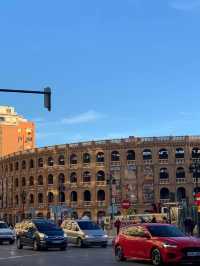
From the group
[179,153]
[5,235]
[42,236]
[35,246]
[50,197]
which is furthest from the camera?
[50,197]

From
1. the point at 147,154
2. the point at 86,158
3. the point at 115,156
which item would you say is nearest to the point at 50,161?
the point at 86,158

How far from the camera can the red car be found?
65.5 ft

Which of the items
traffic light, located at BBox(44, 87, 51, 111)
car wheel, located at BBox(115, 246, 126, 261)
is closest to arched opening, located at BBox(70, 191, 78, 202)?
car wheel, located at BBox(115, 246, 126, 261)

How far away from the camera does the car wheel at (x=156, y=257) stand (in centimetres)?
2041

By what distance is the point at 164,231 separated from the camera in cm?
2170

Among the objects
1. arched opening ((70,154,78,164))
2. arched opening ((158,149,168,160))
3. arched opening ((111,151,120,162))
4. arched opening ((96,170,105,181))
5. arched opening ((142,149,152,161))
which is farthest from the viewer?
arched opening ((70,154,78,164))

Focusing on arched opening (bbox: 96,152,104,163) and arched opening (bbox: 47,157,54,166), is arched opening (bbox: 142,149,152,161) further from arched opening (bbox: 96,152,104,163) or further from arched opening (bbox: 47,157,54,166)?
arched opening (bbox: 47,157,54,166)

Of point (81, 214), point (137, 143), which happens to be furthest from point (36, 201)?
point (137, 143)

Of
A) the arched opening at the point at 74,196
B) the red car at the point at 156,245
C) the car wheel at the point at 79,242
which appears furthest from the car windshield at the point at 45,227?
the arched opening at the point at 74,196

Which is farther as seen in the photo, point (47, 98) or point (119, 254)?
point (119, 254)

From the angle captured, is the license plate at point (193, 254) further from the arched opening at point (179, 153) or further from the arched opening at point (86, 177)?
the arched opening at point (86, 177)

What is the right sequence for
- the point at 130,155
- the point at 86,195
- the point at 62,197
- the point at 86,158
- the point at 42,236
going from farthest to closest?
the point at 62,197
the point at 86,195
the point at 86,158
the point at 130,155
the point at 42,236

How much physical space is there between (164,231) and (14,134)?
122 metres

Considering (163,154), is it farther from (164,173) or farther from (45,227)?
(45,227)
